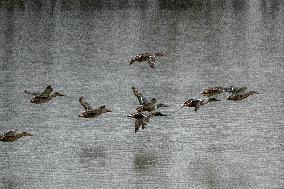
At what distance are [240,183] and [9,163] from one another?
22.6 inches

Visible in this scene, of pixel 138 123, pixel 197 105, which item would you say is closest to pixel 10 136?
pixel 138 123

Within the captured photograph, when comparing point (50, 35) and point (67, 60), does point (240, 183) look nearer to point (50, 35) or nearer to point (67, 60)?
point (67, 60)

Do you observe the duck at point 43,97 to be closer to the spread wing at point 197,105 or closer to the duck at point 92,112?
the duck at point 92,112

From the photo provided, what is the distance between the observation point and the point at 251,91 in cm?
233

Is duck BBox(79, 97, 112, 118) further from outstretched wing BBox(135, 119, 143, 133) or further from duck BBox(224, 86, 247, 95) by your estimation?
duck BBox(224, 86, 247, 95)

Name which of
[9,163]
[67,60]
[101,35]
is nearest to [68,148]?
[9,163]

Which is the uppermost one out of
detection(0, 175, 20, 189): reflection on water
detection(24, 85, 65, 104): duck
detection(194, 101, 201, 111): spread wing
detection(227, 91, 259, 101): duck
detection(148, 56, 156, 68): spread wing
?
detection(148, 56, 156, 68): spread wing

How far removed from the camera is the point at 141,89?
243 cm

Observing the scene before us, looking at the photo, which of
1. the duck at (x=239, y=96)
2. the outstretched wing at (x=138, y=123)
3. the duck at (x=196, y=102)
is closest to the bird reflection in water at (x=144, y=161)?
the outstretched wing at (x=138, y=123)

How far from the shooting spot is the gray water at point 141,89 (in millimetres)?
1782

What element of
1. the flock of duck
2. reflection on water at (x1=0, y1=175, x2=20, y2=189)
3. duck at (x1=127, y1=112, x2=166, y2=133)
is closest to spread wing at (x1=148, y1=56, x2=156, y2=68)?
the flock of duck

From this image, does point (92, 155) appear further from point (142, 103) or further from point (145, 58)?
point (145, 58)

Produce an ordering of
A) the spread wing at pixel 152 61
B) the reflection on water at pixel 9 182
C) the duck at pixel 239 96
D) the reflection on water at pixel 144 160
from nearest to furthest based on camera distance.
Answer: the reflection on water at pixel 9 182 → the reflection on water at pixel 144 160 → the duck at pixel 239 96 → the spread wing at pixel 152 61

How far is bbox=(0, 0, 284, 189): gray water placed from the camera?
1782 mm
